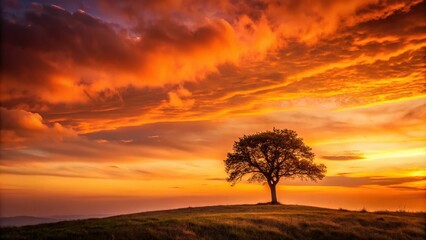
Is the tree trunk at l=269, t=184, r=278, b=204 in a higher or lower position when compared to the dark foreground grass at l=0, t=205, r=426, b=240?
higher

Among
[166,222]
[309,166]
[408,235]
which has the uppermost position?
[309,166]

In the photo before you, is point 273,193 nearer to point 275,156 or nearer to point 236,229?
point 275,156

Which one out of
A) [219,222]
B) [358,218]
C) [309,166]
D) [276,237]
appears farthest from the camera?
[309,166]

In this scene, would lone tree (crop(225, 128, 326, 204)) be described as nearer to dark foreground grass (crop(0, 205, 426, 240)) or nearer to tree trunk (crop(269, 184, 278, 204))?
tree trunk (crop(269, 184, 278, 204))

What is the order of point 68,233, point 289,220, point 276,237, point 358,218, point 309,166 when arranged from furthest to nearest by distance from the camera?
point 309,166, point 358,218, point 289,220, point 276,237, point 68,233

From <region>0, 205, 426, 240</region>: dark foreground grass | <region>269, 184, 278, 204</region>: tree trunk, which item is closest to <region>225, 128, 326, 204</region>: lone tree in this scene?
<region>269, 184, 278, 204</region>: tree trunk

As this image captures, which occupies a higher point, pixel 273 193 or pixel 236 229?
pixel 273 193

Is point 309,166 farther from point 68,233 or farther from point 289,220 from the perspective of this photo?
point 68,233

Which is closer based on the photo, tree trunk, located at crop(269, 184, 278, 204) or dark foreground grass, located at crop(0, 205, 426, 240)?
dark foreground grass, located at crop(0, 205, 426, 240)

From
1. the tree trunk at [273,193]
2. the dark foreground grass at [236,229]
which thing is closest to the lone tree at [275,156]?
the tree trunk at [273,193]

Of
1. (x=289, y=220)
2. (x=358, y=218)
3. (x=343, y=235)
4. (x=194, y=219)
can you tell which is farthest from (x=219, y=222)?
(x=358, y=218)

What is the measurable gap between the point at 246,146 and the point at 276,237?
117 feet

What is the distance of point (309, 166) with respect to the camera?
63.6 m

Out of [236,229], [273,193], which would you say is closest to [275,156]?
[273,193]
